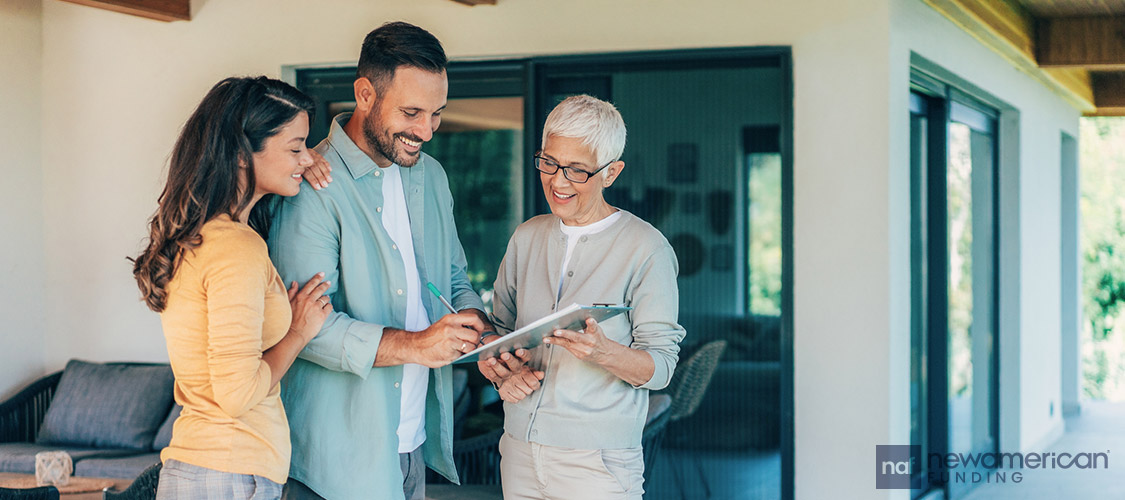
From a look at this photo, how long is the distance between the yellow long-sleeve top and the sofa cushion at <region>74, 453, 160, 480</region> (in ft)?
9.60

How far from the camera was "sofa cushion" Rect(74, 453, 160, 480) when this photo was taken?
178 inches

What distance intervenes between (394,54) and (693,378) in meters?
2.51

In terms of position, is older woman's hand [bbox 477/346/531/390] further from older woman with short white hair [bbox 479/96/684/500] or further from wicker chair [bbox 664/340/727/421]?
wicker chair [bbox 664/340/727/421]

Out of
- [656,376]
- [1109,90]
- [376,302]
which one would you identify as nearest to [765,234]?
[656,376]

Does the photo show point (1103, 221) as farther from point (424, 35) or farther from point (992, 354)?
point (424, 35)

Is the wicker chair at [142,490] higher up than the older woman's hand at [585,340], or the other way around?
the older woman's hand at [585,340]

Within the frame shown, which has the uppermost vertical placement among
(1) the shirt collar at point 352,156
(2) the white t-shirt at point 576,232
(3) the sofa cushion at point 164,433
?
(1) the shirt collar at point 352,156

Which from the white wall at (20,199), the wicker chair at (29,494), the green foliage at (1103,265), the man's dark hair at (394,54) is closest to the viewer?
the man's dark hair at (394,54)

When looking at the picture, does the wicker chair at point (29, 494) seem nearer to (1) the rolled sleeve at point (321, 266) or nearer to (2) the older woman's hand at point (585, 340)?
(1) the rolled sleeve at point (321, 266)

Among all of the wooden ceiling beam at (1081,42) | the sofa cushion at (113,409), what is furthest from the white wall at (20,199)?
the wooden ceiling beam at (1081,42)

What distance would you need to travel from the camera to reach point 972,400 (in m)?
5.79

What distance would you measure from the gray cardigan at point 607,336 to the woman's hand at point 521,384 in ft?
0.08

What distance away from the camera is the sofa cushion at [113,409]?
4910mm

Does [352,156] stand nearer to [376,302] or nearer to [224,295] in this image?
[376,302]
